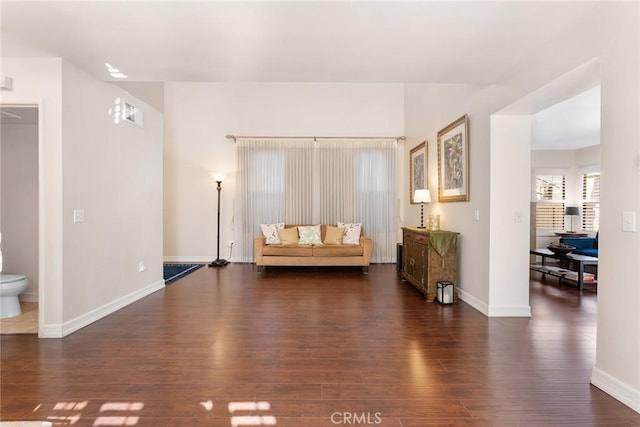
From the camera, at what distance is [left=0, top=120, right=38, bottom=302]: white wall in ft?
12.8

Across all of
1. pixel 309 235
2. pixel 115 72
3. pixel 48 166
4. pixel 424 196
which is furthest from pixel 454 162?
pixel 48 166

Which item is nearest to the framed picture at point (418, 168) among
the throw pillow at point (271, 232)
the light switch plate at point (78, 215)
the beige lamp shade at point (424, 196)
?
the beige lamp shade at point (424, 196)

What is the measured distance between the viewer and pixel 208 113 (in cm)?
708

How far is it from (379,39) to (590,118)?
4641 millimetres

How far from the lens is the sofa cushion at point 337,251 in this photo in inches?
234

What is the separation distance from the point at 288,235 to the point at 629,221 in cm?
513

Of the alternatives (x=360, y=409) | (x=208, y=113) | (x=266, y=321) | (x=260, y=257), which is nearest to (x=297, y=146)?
(x=208, y=113)

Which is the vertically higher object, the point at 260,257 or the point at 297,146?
the point at 297,146

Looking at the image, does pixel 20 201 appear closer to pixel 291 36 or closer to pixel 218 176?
pixel 218 176

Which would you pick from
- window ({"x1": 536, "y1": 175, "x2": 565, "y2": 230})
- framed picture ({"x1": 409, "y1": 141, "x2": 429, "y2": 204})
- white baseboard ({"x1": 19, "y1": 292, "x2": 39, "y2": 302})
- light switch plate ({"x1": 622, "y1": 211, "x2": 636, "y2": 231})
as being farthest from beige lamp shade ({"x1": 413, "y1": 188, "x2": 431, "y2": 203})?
white baseboard ({"x1": 19, "y1": 292, "x2": 39, "y2": 302})

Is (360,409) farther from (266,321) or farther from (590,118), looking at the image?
(590,118)

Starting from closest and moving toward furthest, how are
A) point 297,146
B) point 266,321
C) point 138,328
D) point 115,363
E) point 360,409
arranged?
1. point 360,409
2. point 115,363
3. point 138,328
4. point 266,321
5. point 297,146

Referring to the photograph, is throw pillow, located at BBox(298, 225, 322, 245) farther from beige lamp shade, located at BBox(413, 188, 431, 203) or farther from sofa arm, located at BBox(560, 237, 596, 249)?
sofa arm, located at BBox(560, 237, 596, 249)

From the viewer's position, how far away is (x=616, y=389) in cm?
199
